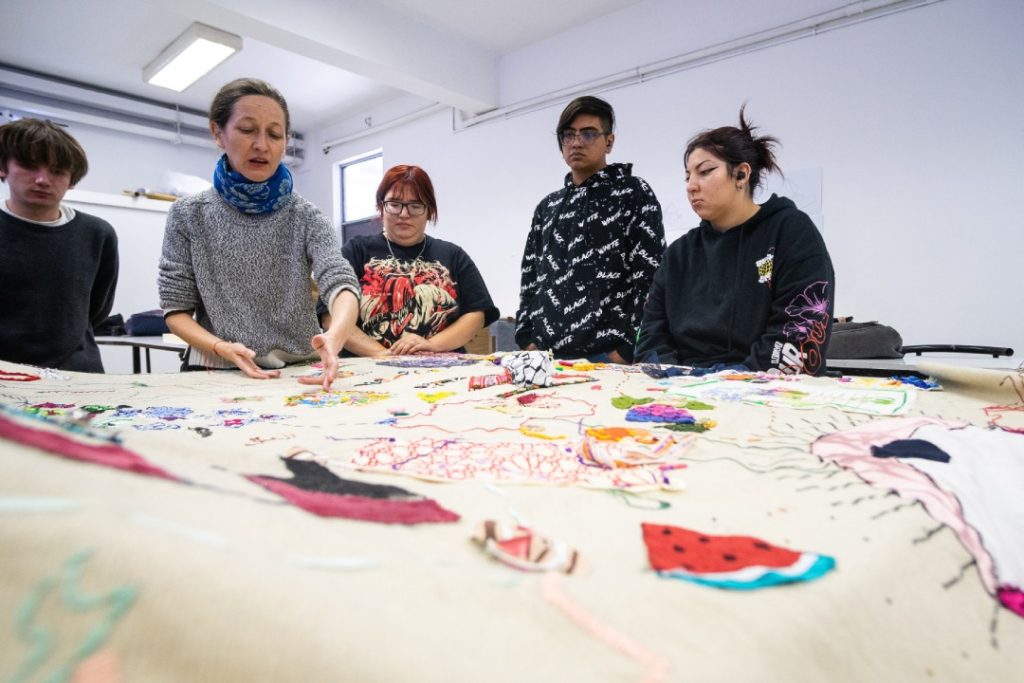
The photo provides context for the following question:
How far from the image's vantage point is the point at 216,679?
178 millimetres

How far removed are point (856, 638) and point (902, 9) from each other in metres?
3.57

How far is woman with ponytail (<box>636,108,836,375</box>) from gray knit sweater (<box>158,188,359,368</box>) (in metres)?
0.82

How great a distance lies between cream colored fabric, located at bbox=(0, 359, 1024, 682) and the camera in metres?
0.18

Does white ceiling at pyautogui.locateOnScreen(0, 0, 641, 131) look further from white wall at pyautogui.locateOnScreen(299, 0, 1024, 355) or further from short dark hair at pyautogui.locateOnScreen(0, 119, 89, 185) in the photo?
short dark hair at pyautogui.locateOnScreen(0, 119, 89, 185)

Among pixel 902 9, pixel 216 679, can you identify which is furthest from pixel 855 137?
pixel 216 679

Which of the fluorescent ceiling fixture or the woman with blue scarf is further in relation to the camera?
the fluorescent ceiling fixture

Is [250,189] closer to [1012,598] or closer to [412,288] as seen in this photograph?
[412,288]

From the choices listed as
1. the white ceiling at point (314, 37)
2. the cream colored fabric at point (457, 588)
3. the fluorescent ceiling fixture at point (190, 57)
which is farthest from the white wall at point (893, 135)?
the cream colored fabric at point (457, 588)

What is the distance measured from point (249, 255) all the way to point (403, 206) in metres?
0.58

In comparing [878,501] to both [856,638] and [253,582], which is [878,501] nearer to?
[856,638]

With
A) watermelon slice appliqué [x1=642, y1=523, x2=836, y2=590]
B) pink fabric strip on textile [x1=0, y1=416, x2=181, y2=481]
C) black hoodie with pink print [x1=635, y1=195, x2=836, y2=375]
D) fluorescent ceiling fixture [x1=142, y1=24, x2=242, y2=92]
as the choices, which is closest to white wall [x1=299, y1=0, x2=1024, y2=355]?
black hoodie with pink print [x1=635, y1=195, x2=836, y2=375]

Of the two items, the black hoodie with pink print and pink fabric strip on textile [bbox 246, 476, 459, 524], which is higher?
the black hoodie with pink print

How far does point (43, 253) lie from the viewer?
139 cm

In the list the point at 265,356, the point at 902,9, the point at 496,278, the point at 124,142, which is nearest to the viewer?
the point at 265,356
